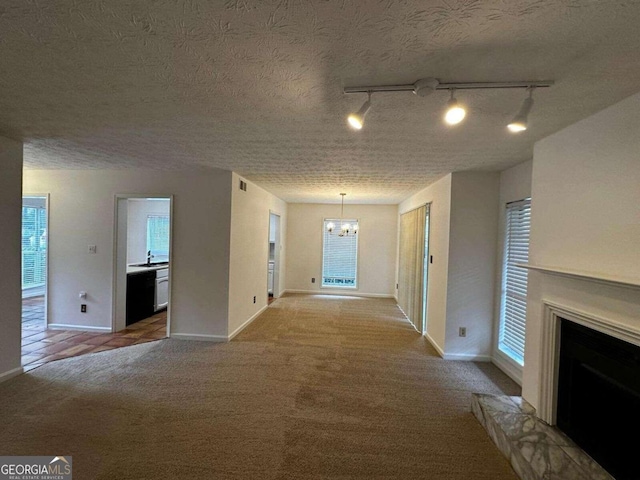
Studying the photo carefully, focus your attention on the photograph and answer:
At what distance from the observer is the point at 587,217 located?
77.4 inches

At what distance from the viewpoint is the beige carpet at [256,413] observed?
1889 mm

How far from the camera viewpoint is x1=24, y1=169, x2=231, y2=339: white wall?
156 inches

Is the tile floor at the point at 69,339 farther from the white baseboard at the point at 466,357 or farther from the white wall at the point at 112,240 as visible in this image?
the white baseboard at the point at 466,357

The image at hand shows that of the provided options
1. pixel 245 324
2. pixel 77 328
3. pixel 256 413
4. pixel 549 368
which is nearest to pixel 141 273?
pixel 77 328

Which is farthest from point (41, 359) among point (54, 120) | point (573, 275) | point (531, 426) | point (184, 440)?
point (573, 275)

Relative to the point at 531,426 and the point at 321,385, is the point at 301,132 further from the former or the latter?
the point at 531,426

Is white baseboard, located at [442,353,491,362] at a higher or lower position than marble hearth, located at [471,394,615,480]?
lower

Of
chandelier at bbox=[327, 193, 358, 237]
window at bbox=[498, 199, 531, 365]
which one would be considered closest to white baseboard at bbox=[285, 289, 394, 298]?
chandelier at bbox=[327, 193, 358, 237]

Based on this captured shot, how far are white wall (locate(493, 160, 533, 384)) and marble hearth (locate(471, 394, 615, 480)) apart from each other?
95cm

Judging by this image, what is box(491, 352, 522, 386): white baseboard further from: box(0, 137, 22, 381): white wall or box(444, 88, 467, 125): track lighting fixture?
box(0, 137, 22, 381): white wall

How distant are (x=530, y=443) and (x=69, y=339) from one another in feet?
17.8

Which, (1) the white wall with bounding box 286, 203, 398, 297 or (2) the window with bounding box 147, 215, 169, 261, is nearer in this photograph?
(2) the window with bounding box 147, 215, 169, 261

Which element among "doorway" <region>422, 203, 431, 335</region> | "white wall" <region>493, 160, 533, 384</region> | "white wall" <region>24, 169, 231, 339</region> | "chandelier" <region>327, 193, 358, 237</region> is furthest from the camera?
"chandelier" <region>327, 193, 358, 237</region>

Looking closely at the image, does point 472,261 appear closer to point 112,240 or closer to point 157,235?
point 112,240
